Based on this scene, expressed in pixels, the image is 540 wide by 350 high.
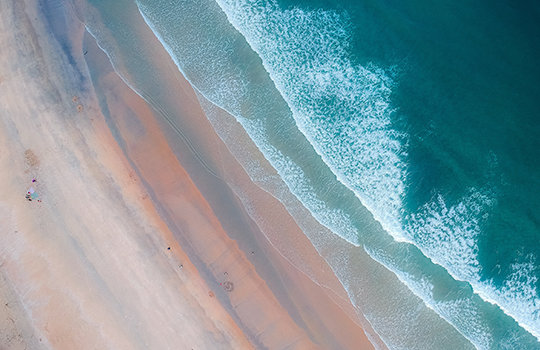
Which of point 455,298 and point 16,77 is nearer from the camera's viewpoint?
point 455,298

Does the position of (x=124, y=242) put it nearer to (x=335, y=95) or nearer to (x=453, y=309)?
(x=335, y=95)

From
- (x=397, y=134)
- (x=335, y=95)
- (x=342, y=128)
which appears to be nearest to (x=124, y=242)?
(x=342, y=128)

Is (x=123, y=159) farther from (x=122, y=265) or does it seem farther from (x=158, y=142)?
(x=122, y=265)

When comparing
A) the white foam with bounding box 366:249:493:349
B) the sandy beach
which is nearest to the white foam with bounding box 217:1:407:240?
the white foam with bounding box 366:249:493:349

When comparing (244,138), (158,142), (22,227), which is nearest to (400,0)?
(244,138)

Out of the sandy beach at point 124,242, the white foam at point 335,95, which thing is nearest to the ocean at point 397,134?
the white foam at point 335,95

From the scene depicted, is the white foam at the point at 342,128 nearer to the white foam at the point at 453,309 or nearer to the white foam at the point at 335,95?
the white foam at the point at 335,95
